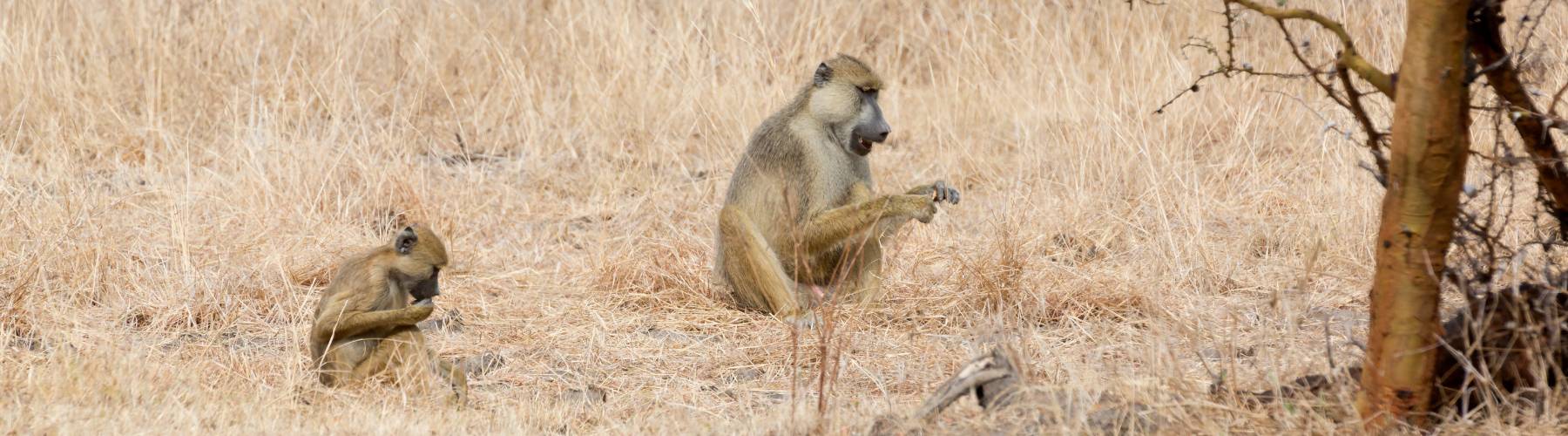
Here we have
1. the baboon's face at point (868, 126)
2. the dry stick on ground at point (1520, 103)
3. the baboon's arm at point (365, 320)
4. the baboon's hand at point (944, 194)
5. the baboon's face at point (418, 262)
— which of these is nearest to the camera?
the dry stick on ground at point (1520, 103)

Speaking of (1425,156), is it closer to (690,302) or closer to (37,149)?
(690,302)

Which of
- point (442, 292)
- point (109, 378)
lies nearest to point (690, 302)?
point (442, 292)

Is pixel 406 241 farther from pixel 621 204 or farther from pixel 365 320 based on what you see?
pixel 621 204

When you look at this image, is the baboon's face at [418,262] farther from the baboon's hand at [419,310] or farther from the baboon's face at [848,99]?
the baboon's face at [848,99]

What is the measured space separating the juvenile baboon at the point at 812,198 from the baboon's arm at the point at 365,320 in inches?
67.0

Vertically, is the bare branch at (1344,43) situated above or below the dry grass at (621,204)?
above

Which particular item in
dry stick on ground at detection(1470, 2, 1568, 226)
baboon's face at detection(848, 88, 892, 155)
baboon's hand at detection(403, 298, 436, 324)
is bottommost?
baboon's hand at detection(403, 298, 436, 324)

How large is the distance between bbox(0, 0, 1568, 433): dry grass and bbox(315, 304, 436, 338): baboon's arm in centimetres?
18

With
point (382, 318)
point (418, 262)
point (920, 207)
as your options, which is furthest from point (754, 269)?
point (382, 318)

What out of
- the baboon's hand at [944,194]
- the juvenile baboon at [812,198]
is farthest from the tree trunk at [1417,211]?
the juvenile baboon at [812,198]

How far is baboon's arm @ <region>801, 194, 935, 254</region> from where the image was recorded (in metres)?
5.71

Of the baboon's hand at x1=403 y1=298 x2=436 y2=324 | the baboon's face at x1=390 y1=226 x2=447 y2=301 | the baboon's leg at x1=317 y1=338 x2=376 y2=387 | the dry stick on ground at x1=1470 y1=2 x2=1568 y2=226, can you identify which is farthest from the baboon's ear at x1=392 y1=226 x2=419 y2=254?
the dry stick on ground at x1=1470 y1=2 x2=1568 y2=226

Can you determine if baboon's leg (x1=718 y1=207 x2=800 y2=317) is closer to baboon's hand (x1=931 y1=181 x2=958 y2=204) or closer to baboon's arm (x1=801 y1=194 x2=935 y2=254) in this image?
baboon's arm (x1=801 y1=194 x2=935 y2=254)

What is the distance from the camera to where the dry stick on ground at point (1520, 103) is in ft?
11.2
